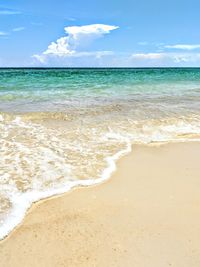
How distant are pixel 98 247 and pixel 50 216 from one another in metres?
0.88

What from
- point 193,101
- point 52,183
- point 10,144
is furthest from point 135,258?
point 193,101

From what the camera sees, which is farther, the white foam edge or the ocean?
the ocean

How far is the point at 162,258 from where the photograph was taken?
307 centimetres

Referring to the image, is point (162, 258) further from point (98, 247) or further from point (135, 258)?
point (98, 247)

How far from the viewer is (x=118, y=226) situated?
3604 millimetres

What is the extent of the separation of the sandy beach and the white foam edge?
9 cm

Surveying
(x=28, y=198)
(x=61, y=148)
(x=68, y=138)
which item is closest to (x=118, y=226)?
(x=28, y=198)

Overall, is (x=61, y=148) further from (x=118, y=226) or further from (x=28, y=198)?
(x=118, y=226)

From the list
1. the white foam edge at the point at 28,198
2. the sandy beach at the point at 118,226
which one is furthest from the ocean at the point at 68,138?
the sandy beach at the point at 118,226

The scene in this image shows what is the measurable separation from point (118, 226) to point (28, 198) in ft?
4.42

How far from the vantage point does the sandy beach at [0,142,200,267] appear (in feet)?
10.1

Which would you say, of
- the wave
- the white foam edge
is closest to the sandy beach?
the white foam edge

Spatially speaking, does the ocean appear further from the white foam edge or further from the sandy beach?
the sandy beach

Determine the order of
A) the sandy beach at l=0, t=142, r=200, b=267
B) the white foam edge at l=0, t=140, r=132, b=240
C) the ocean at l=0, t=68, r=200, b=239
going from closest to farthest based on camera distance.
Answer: the sandy beach at l=0, t=142, r=200, b=267 < the white foam edge at l=0, t=140, r=132, b=240 < the ocean at l=0, t=68, r=200, b=239
